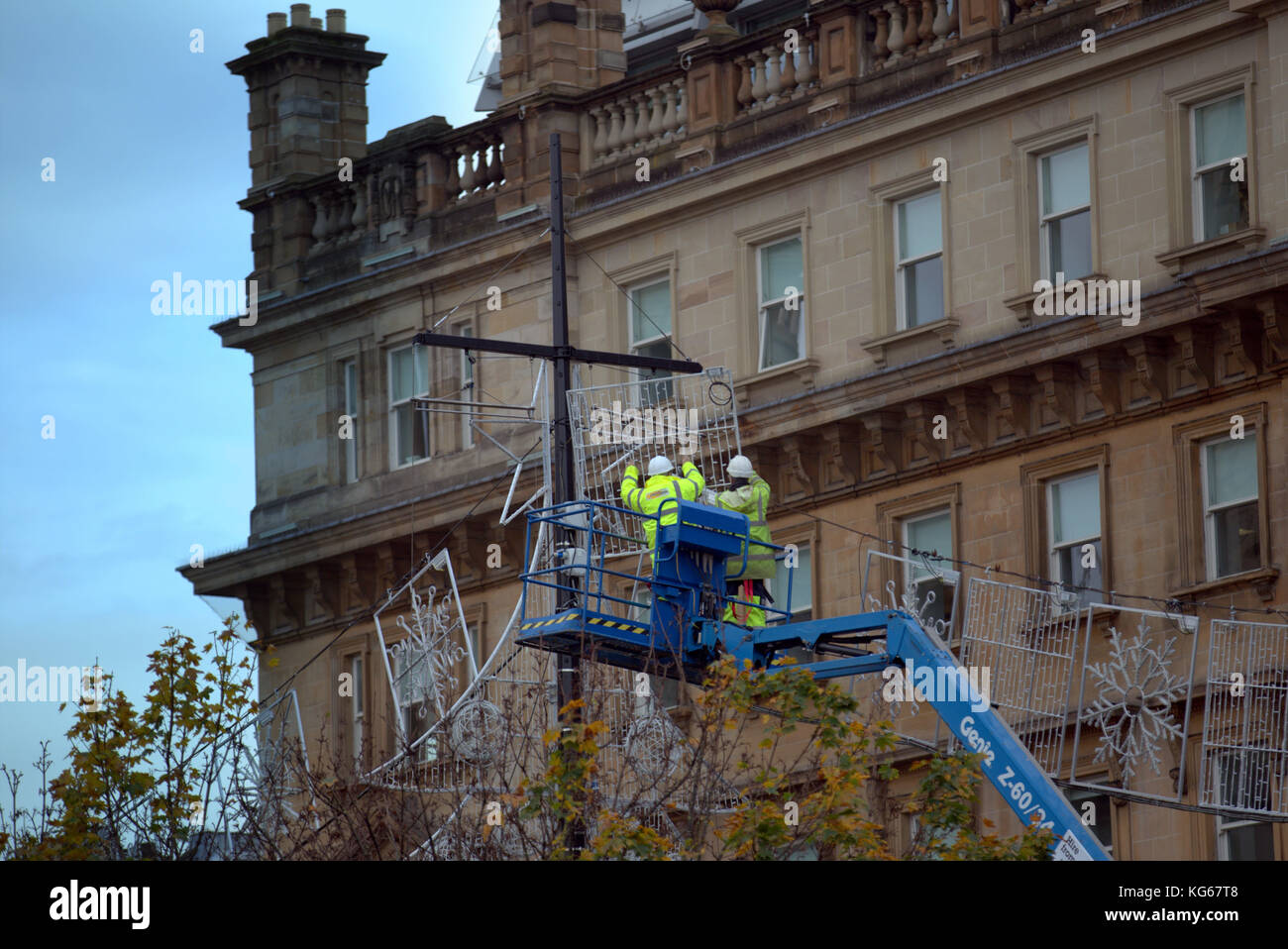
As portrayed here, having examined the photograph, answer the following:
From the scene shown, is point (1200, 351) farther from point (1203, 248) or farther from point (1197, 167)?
point (1197, 167)

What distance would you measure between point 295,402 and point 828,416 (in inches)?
505

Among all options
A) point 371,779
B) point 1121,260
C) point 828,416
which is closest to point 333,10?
point 828,416

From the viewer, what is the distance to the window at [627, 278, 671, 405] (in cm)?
4891

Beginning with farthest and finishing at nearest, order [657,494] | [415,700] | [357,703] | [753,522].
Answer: [357,703] → [415,700] → [753,522] → [657,494]

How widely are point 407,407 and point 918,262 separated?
1102 centimetres

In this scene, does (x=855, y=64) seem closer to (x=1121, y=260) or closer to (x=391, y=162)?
(x=1121, y=260)

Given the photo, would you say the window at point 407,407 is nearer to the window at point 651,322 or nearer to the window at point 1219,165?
the window at point 651,322

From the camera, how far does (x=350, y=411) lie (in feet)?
180

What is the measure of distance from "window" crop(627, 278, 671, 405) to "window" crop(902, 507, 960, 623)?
5091mm

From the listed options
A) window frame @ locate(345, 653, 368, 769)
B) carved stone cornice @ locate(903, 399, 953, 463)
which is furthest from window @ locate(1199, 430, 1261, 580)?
window frame @ locate(345, 653, 368, 769)

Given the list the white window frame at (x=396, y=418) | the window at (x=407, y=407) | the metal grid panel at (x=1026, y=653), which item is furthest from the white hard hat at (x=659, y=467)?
the window at (x=407, y=407)

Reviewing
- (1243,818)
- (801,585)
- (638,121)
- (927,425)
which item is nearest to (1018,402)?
(927,425)

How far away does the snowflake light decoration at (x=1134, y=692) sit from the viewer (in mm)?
39406
